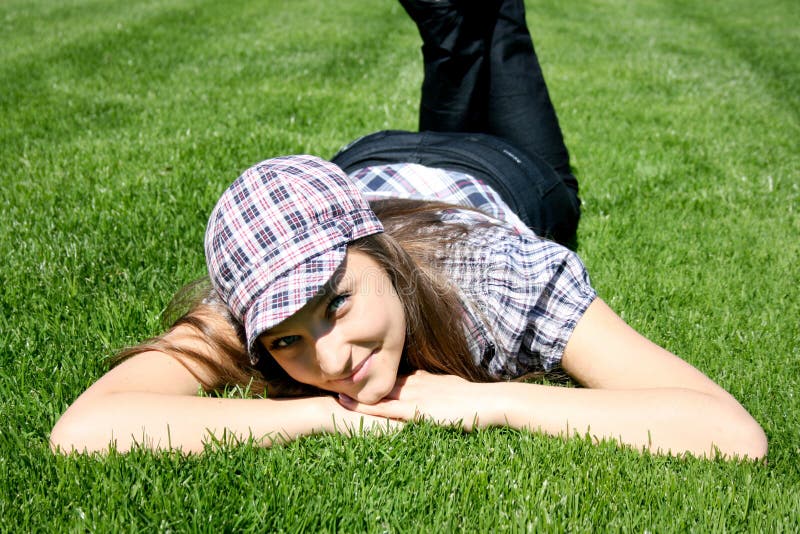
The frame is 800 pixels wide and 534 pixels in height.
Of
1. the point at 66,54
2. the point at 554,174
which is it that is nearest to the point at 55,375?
the point at 554,174

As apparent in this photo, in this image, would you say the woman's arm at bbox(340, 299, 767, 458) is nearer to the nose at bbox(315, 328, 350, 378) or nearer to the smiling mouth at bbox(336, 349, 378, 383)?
the smiling mouth at bbox(336, 349, 378, 383)

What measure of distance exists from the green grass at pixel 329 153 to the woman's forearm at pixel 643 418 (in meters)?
0.08

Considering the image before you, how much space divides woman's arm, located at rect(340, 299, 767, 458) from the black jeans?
1424mm

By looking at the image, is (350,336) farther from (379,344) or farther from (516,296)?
(516,296)

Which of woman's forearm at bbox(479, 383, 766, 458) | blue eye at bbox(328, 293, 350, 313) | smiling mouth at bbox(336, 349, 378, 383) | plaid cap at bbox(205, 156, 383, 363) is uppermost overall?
plaid cap at bbox(205, 156, 383, 363)

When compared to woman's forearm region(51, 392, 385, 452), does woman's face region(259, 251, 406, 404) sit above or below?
above

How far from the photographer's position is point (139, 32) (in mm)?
9719

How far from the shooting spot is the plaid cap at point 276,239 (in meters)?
2.28

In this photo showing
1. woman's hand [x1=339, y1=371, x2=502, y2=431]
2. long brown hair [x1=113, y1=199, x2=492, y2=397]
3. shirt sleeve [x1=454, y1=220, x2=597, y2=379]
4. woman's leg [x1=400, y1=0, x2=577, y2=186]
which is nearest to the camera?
woman's hand [x1=339, y1=371, x2=502, y2=431]

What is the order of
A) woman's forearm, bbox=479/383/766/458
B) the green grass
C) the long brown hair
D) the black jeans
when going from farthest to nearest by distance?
the black jeans
the long brown hair
woman's forearm, bbox=479/383/766/458
the green grass

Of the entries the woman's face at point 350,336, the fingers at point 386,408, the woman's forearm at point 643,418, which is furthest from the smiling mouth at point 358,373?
the woman's forearm at point 643,418

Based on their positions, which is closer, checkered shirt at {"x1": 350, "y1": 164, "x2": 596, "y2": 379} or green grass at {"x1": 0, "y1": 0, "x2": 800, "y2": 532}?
green grass at {"x1": 0, "y1": 0, "x2": 800, "y2": 532}

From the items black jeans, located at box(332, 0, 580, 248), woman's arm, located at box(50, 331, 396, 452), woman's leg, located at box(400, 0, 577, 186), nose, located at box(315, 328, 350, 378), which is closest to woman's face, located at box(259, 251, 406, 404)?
nose, located at box(315, 328, 350, 378)

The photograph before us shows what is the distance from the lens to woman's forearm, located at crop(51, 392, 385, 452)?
7.80 feet
